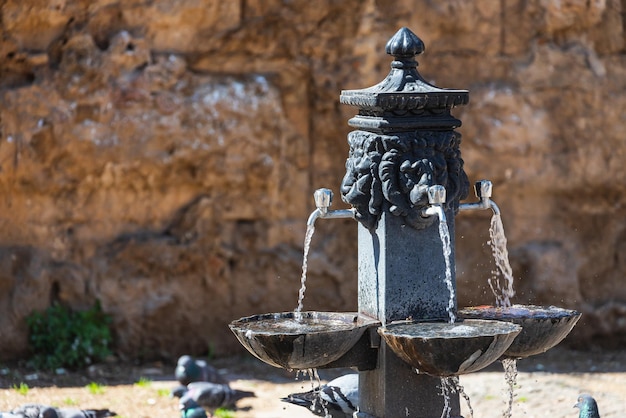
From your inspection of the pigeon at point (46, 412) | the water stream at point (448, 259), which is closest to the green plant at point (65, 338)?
the pigeon at point (46, 412)

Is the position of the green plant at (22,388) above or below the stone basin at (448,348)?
below

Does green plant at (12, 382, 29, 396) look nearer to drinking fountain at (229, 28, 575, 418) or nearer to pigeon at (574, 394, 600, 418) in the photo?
drinking fountain at (229, 28, 575, 418)

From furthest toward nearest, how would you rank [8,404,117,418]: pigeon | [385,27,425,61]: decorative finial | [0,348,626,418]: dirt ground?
[0,348,626,418]: dirt ground → [8,404,117,418]: pigeon → [385,27,425,61]: decorative finial

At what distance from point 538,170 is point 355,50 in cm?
178

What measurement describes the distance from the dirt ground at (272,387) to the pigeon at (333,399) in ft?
4.69

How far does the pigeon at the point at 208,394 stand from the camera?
6.82 meters

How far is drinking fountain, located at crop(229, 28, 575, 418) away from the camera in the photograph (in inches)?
186

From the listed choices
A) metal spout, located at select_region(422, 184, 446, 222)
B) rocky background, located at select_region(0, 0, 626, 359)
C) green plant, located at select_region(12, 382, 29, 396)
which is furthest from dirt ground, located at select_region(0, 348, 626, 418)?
metal spout, located at select_region(422, 184, 446, 222)

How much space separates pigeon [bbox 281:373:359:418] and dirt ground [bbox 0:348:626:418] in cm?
143

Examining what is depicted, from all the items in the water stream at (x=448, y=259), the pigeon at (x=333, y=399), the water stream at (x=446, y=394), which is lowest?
the pigeon at (x=333, y=399)

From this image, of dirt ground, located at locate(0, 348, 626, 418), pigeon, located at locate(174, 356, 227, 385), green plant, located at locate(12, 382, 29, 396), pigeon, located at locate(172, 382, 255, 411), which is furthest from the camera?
pigeon, located at locate(174, 356, 227, 385)

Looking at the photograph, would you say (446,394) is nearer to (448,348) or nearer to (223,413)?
(448,348)

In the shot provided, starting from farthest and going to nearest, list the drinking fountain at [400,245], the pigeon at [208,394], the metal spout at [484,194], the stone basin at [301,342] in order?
the pigeon at [208,394] < the metal spout at [484,194] < the drinking fountain at [400,245] < the stone basin at [301,342]

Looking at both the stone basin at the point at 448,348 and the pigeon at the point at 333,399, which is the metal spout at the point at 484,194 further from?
the pigeon at the point at 333,399
